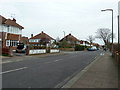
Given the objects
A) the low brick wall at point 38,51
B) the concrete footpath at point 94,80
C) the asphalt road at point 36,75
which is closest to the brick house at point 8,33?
the low brick wall at point 38,51

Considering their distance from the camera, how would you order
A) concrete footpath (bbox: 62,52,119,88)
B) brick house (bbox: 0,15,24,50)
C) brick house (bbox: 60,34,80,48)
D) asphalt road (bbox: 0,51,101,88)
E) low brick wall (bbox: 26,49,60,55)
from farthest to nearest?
brick house (bbox: 60,34,80,48), brick house (bbox: 0,15,24,50), low brick wall (bbox: 26,49,60,55), asphalt road (bbox: 0,51,101,88), concrete footpath (bbox: 62,52,119,88)

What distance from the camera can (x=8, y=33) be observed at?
127ft

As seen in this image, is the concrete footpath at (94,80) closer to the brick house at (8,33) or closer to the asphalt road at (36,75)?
the asphalt road at (36,75)

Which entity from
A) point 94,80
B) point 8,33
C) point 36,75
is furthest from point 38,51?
point 94,80

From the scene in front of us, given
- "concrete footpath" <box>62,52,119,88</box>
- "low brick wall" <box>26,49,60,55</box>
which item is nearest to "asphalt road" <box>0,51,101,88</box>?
"concrete footpath" <box>62,52,119,88</box>

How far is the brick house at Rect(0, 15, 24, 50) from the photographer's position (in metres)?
37.0

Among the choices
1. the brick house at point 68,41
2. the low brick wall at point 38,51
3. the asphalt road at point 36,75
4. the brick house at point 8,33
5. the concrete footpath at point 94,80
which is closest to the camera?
the concrete footpath at point 94,80

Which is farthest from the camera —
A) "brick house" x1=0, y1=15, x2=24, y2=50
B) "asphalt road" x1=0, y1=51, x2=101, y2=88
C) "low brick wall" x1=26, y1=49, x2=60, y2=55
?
"brick house" x1=0, y1=15, x2=24, y2=50

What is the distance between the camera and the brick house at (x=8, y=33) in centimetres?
3697

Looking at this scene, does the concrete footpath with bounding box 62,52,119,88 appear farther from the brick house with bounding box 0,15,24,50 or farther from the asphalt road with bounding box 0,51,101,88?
the brick house with bounding box 0,15,24,50

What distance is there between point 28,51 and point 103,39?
68.9m

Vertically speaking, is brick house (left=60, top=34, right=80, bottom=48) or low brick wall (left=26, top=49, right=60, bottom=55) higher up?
brick house (left=60, top=34, right=80, bottom=48)

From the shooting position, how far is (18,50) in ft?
112

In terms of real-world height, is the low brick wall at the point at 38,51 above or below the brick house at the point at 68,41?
below
